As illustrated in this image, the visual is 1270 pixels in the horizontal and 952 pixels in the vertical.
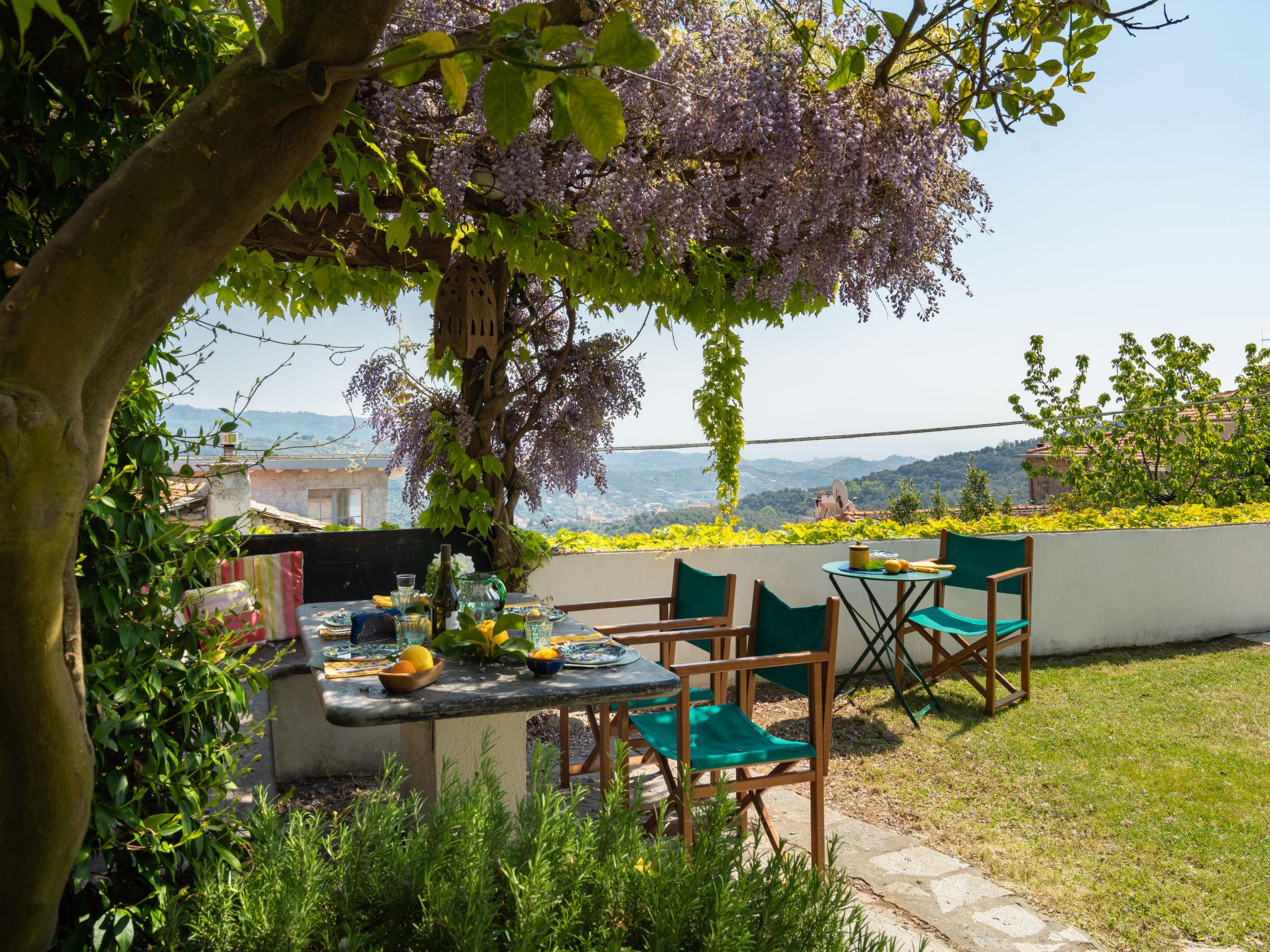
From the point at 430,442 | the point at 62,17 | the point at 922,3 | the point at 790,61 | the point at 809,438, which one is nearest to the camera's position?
the point at 62,17

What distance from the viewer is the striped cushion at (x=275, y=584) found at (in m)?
3.77

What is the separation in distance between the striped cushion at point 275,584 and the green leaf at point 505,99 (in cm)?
327

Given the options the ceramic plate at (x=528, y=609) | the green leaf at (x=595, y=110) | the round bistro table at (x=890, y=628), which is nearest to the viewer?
the green leaf at (x=595, y=110)

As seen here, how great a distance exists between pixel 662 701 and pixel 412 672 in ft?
4.92

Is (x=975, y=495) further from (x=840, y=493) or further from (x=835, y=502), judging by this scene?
(x=835, y=502)

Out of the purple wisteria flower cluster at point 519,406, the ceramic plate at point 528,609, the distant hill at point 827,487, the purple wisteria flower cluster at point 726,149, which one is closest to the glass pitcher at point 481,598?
the ceramic plate at point 528,609

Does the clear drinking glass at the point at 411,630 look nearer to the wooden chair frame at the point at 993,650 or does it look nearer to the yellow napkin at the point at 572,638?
the yellow napkin at the point at 572,638

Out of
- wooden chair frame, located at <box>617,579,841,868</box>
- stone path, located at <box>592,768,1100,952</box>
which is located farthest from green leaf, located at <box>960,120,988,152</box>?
stone path, located at <box>592,768,1100,952</box>

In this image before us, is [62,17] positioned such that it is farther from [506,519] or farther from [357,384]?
[357,384]

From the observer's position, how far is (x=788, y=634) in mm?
2986

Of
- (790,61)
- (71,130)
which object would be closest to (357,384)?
(790,61)

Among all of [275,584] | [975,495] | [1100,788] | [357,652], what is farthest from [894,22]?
[975,495]

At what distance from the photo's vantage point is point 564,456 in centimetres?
457

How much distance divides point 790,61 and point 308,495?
11814 millimetres
